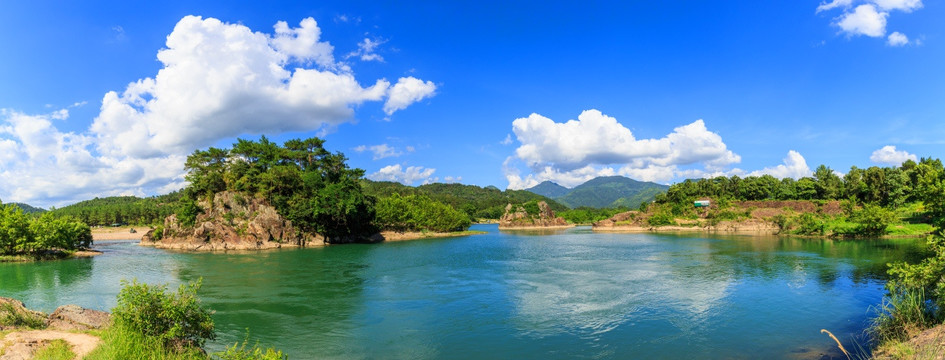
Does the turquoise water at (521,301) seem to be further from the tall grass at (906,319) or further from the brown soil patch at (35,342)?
the brown soil patch at (35,342)

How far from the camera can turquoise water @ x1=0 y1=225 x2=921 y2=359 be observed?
55.6ft

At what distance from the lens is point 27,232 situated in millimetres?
44031

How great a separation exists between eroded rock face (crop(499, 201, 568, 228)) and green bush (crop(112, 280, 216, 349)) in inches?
5147

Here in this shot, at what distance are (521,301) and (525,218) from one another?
119 metres

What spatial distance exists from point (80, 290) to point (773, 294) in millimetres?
44067

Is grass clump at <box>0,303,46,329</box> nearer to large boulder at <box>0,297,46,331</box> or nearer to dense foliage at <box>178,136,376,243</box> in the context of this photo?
large boulder at <box>0,297,46,331</box>

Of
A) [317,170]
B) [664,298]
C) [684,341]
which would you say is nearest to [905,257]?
[664,298]

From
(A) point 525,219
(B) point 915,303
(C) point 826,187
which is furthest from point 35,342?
(A) point 525,219

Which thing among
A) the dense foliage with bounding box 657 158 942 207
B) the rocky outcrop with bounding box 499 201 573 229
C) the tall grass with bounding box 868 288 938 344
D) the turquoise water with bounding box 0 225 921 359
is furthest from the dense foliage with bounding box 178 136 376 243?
the dense foliage with bounding box 657 158 942 207

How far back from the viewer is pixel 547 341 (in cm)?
1738

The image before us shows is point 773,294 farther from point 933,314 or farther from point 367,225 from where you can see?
point 367,225

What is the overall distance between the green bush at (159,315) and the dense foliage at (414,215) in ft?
250

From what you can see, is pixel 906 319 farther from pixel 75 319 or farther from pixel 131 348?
pixel 75 319

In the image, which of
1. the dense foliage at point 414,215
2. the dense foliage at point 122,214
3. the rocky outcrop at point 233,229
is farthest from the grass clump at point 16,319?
the dense foliage at point 122,214
